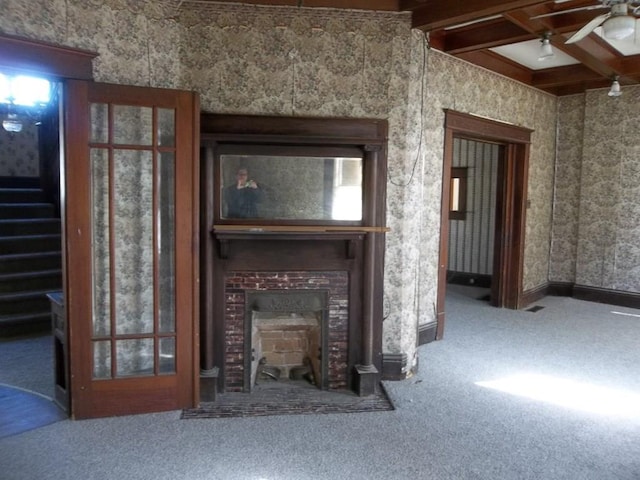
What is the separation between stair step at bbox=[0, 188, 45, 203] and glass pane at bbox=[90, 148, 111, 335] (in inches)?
192

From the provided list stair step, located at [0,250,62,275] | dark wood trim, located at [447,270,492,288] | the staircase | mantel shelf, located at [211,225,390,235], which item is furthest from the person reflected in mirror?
dark wood trim, located at [447,270,492,288]

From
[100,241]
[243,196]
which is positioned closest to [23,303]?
[100,241]

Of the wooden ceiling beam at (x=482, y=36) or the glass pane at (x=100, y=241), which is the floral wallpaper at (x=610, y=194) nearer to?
the wooden ceiling beam at (x=482, y=36)

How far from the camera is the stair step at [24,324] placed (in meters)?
4.89

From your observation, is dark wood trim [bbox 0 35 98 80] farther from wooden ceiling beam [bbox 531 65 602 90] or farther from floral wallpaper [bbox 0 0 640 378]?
wooden ceiling beam [bbox 531 65 602 90]

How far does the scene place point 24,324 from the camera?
5.00 m

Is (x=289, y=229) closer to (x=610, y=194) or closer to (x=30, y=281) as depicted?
(x=30, y=281)

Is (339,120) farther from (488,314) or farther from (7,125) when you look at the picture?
(7,125)

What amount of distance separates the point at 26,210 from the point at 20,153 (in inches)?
70.2

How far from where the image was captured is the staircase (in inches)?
199

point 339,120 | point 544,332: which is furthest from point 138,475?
point 544,332

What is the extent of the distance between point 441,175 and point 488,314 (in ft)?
6.67

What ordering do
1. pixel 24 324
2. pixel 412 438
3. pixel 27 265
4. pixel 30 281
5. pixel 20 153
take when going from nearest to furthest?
pixel 412 438 < pixel 24 324 < pixel 30 281 < pixel 27 265 < pixel 20 153

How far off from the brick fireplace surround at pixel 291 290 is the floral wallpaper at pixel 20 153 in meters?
5.97
